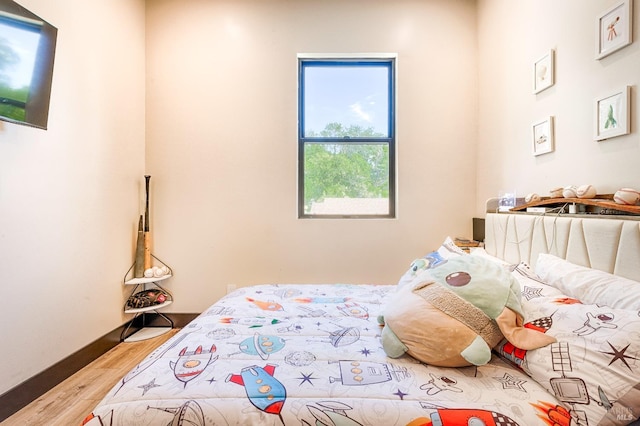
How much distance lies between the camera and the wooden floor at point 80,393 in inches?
61.5

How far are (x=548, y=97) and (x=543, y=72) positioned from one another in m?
0.18

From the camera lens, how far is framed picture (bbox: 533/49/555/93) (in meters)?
1.78

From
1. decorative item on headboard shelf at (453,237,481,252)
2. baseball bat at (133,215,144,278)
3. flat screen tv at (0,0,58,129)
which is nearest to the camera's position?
flat screen tv at (0,0,58,129)

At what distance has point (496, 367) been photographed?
105 centimetres

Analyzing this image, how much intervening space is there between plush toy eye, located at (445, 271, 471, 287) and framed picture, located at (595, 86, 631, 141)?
3.38 ft

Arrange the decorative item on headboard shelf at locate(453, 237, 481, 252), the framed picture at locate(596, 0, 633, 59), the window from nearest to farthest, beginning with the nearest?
1. the framed picture at locate(596, 0, 633, 59)
2. the decorative item on headboard shelf at locate(453, 237, 481, 252)
3. the window

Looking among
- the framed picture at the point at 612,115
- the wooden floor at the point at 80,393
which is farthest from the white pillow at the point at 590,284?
the wooden floor at the point at 80,393

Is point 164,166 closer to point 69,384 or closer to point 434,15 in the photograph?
point 69,384

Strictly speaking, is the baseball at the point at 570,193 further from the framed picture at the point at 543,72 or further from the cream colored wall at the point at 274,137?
the cream colored wall at the point at 274,137

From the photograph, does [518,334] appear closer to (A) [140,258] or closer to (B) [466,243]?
(B) [466,243]

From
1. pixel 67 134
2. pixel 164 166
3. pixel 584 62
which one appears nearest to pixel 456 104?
pixel 584 62

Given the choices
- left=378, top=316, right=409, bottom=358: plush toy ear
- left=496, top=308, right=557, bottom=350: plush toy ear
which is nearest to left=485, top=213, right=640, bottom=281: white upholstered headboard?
left=496, top=308, right=557, bottom=350: plush toy ear

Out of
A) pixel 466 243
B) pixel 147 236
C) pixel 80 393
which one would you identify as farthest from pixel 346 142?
pixel 80 393

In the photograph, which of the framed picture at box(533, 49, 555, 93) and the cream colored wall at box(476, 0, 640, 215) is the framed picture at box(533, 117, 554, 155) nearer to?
the cream colored wall at box(476, 0, 640, 215)
